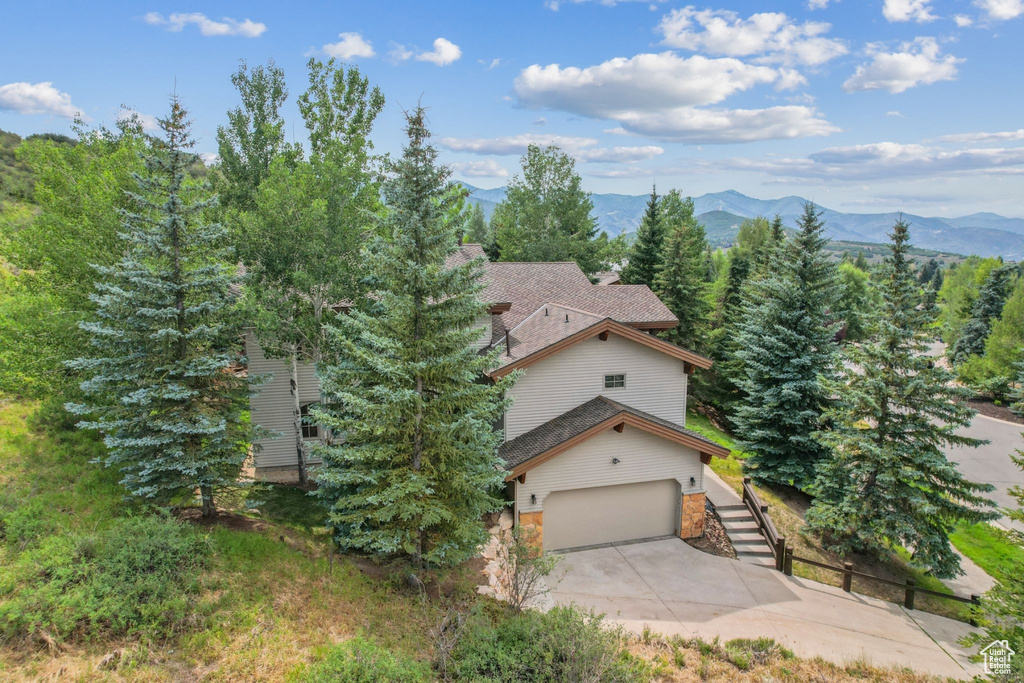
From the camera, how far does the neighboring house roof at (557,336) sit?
15.1 m

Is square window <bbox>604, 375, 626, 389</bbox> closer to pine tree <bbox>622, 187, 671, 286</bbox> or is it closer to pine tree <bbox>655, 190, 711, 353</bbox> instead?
pine tree <bbox>655, 190, 711, 353</bbox>

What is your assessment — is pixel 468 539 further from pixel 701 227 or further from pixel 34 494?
pixel 701 227

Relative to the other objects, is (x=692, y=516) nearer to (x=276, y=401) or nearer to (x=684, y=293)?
(x=276, y=401)

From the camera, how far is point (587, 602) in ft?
41.6

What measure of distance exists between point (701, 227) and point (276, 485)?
46883 mm

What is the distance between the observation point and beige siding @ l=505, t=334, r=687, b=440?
15.5 meters

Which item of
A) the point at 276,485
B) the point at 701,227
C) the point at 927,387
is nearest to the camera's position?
the point at 927,387

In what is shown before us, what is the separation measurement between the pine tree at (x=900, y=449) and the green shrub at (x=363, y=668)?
12890mm

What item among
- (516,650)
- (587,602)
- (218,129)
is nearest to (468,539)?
(516,650)

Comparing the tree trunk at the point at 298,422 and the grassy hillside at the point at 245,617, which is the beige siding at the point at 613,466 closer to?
the grassy hillside at the point at 245,617

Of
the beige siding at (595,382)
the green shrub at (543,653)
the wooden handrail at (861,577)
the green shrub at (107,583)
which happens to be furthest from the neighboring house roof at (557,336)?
the green shrub at (107,583)

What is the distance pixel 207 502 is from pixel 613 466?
10.0 meters

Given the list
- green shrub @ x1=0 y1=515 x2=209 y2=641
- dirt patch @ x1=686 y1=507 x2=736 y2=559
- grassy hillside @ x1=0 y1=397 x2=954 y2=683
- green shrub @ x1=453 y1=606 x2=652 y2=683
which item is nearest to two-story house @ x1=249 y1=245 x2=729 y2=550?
dirt patch @ x1=686 y1=507 x2=736 y2=559

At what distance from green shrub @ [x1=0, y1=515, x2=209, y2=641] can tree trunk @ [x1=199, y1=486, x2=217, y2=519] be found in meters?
1.27
